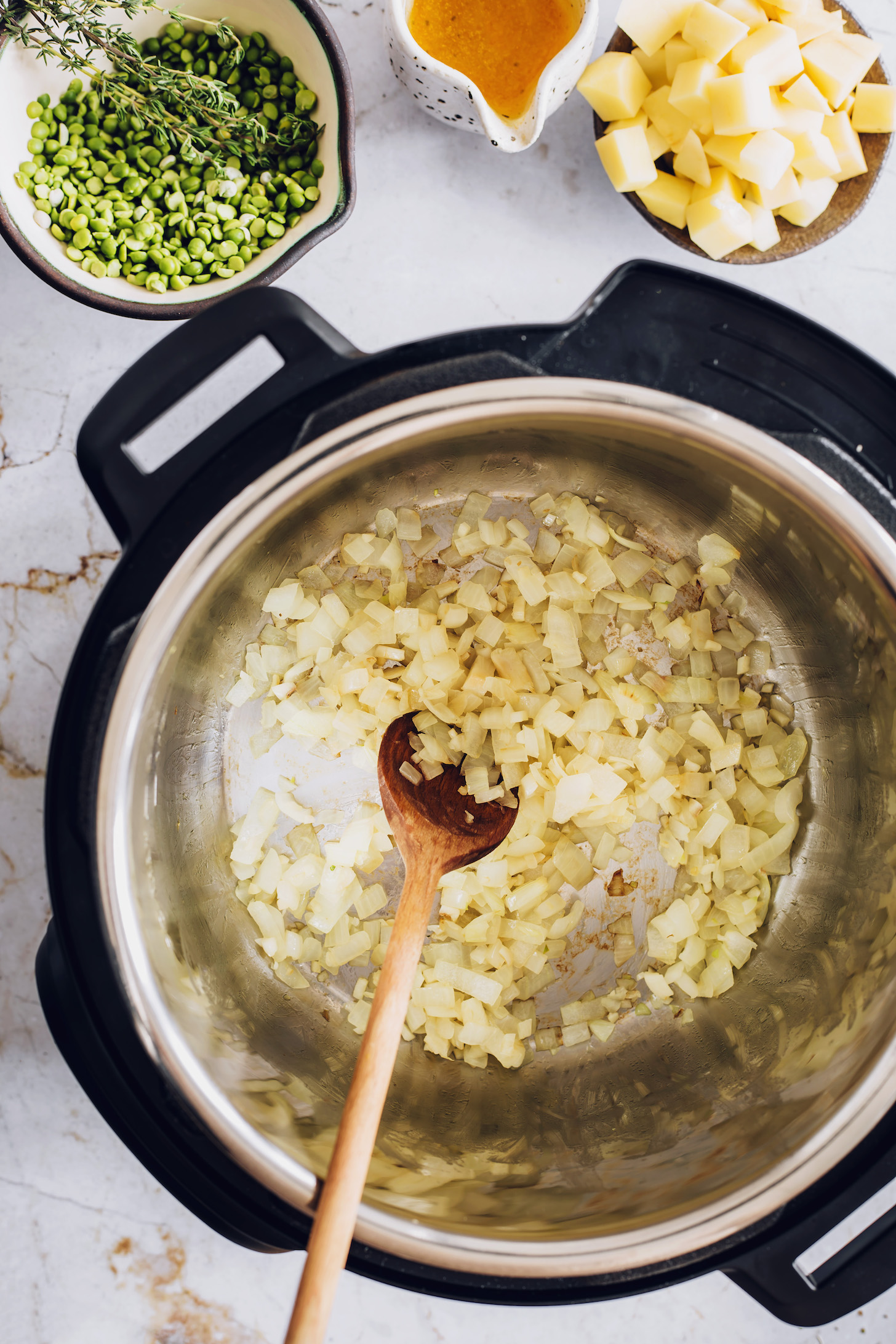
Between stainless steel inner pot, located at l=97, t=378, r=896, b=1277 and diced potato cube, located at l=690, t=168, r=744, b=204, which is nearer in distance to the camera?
stainless steel inner pot, located at l=97, t=378, r=896, b=1277

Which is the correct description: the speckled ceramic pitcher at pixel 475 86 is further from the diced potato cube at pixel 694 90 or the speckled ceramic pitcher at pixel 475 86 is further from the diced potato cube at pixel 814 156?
the diced potato cube at pixel 814 156

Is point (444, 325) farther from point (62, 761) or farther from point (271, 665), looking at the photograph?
point (62, 761)

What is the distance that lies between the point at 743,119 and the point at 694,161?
54 millimetres

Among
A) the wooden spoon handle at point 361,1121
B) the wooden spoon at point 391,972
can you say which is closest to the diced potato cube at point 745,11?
the wooden spoon at point 391,972

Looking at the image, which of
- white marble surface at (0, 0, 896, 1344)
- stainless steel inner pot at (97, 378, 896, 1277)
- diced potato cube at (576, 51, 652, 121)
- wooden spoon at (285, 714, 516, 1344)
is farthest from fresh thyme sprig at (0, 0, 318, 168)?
wooden spoon at (285, 714, 516, 1344)

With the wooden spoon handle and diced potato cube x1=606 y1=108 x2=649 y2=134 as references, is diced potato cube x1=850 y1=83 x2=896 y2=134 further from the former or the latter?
the wooden spoon handle

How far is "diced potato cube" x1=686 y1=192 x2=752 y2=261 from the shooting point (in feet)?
2.64

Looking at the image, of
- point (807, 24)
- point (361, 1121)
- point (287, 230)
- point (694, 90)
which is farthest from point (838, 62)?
point (361, 1121)

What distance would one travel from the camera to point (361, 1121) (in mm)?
653

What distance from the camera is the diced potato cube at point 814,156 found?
80 cm

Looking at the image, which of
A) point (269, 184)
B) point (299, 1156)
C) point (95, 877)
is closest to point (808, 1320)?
point (299, 1156)

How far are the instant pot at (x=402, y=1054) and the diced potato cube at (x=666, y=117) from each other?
261mm

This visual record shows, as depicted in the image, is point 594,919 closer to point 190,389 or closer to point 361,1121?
point 361,1121

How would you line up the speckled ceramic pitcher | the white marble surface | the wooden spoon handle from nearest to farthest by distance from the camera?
the wooden spoon handle
the speckled ceramic pitcher
the white marble surface
